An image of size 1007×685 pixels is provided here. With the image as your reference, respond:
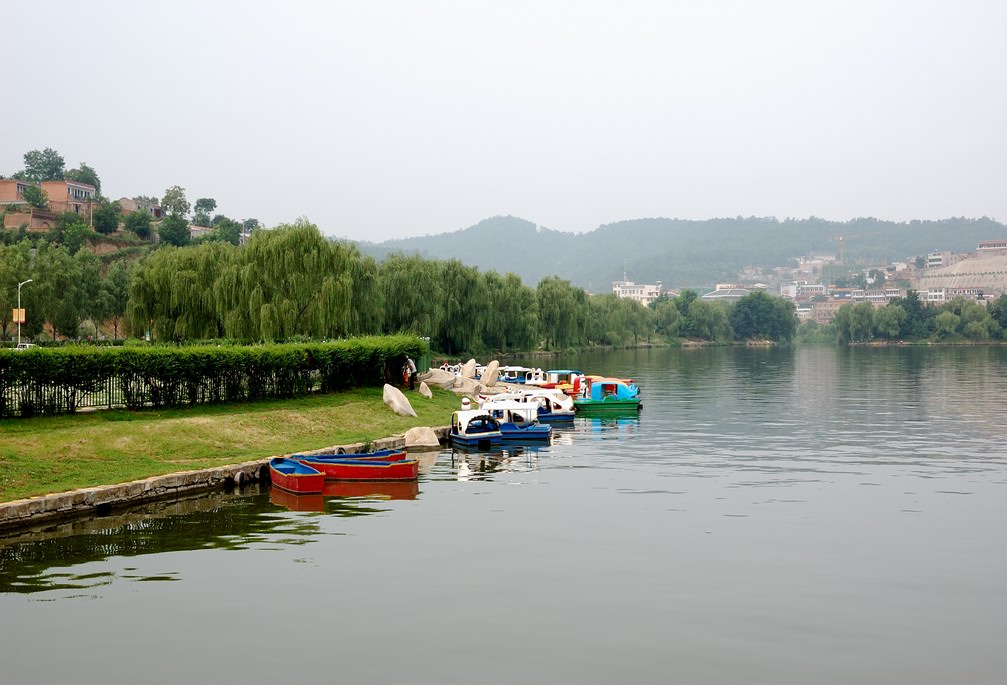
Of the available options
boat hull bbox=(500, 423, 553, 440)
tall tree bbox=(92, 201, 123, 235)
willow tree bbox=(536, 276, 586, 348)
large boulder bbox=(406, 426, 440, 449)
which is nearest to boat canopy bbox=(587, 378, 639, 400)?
boat hull bbox=(500, 423, 553, 440)

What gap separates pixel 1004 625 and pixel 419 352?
45769 mm

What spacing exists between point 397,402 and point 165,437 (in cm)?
1589

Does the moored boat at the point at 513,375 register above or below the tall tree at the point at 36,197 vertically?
below

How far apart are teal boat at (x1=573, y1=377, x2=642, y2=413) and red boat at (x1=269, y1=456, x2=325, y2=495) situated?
3067 centimetres

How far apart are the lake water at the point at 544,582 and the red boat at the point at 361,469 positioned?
3.11 feet

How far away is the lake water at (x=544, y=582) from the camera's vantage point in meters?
15.3

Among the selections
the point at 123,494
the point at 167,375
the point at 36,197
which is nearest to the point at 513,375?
the point at 167,375

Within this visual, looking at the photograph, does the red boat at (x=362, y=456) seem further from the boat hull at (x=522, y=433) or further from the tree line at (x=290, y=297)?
the tree line at (x=290, y=297)

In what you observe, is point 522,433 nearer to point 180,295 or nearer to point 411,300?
point 180,295

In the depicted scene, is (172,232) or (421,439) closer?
(421,439)

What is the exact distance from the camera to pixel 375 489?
3153 cm

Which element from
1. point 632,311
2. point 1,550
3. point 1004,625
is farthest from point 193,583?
point 632,311

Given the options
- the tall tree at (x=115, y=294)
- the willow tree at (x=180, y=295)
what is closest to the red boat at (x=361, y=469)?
the willow tree at (x=180, y=295)

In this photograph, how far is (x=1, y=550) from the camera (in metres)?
22.1
